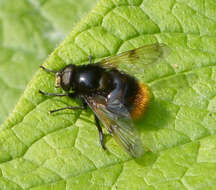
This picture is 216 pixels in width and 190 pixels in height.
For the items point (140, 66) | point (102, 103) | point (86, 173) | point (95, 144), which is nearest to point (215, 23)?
point (140, 66)

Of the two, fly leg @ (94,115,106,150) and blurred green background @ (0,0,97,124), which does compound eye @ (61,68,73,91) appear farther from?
blurred green background @ (0,0,97,124)

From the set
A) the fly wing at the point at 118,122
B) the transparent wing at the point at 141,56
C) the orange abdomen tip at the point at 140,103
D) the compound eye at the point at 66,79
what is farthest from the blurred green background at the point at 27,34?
the orange abdomen tip at the point at 140,103

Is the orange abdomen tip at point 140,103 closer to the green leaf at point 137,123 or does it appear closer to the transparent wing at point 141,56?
the green leaf at point 137,123

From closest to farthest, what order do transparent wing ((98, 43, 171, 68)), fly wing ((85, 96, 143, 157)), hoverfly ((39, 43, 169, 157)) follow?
fly wing ((85, 96, 143, 157)) < hoverfly ((39, 43, 169, 157)) < transparent wing ((98, 43, 171, 68))

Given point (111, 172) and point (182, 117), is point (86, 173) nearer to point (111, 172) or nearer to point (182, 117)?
point (111, 172)

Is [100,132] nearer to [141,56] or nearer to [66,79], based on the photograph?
[66,79]

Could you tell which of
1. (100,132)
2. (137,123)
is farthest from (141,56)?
(100,132)

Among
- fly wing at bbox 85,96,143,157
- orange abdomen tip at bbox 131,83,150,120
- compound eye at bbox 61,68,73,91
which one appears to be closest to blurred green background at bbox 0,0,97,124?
compound eye at bbox 61,68,73,91
